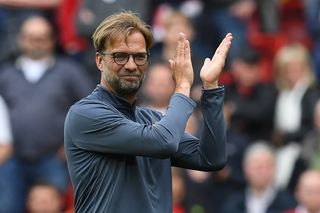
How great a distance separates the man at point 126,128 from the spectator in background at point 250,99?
4.74 meters

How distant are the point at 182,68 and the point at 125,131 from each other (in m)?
0.48

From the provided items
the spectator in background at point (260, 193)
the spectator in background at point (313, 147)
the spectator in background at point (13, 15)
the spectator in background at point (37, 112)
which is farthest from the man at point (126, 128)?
the spectator in background at point (13, 15)

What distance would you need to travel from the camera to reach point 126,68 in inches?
211

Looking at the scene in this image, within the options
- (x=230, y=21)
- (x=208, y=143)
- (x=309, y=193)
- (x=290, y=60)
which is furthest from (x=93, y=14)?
(x=208, y=143)

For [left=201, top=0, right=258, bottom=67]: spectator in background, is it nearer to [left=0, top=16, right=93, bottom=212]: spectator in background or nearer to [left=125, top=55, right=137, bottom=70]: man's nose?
[left=0, top=16, right=93, bottom=212]: spectator in background

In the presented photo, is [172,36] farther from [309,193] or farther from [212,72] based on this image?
[212,72]

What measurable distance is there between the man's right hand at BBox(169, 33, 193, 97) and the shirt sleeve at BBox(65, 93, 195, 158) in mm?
94

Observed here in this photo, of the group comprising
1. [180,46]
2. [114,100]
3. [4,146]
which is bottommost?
[4,146]

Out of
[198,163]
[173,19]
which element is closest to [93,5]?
[173,19]

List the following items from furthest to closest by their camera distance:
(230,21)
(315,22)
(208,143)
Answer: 1. (230,21)
2. (315,22)
3. (208,143)

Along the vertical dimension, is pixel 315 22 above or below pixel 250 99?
above

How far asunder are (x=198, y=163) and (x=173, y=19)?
508 centimetres

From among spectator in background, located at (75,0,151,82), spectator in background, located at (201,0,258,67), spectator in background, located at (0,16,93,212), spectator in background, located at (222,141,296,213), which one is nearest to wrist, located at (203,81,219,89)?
spectator in background, located at (222,141,296,213)

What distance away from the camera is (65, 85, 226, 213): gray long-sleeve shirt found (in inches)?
209
